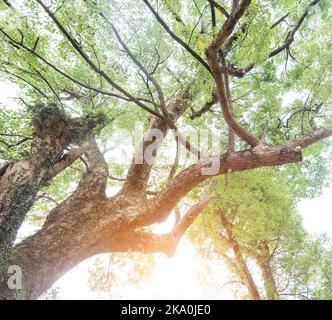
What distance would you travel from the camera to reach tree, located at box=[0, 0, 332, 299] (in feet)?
15.4

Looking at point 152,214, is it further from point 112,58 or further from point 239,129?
point 112,58

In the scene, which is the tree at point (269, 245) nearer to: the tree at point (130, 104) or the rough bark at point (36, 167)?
the tree at point (130, 104)

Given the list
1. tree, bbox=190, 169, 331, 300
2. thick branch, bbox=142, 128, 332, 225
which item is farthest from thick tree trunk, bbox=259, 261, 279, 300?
thick branch, bbox=142, 128, 332, 225

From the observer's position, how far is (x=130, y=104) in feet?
22.1

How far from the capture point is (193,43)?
4.82 m

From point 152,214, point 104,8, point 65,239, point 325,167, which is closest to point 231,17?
point 104,8

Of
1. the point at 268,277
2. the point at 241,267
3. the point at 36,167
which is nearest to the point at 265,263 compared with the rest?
the point at 268,277

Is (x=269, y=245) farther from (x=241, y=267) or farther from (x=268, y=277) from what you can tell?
(x=241, y=267)

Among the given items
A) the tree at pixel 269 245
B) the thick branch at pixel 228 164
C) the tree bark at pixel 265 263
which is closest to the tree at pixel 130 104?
the thick branch at pixel 228 164

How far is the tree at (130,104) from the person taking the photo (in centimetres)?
468

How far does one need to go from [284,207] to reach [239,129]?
4.45m

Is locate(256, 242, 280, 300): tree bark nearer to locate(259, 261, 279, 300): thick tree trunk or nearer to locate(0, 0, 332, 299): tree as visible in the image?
locate(259, 261, 279, 300): thick tree trunk

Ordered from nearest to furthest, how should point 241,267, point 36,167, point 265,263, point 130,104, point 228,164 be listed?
point 228,164, point 36,167, point 130,104, point 241,267, point 265,263

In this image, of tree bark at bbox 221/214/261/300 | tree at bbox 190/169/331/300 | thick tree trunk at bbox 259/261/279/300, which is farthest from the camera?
thick tree trunk at bbox 259/261/279/300
